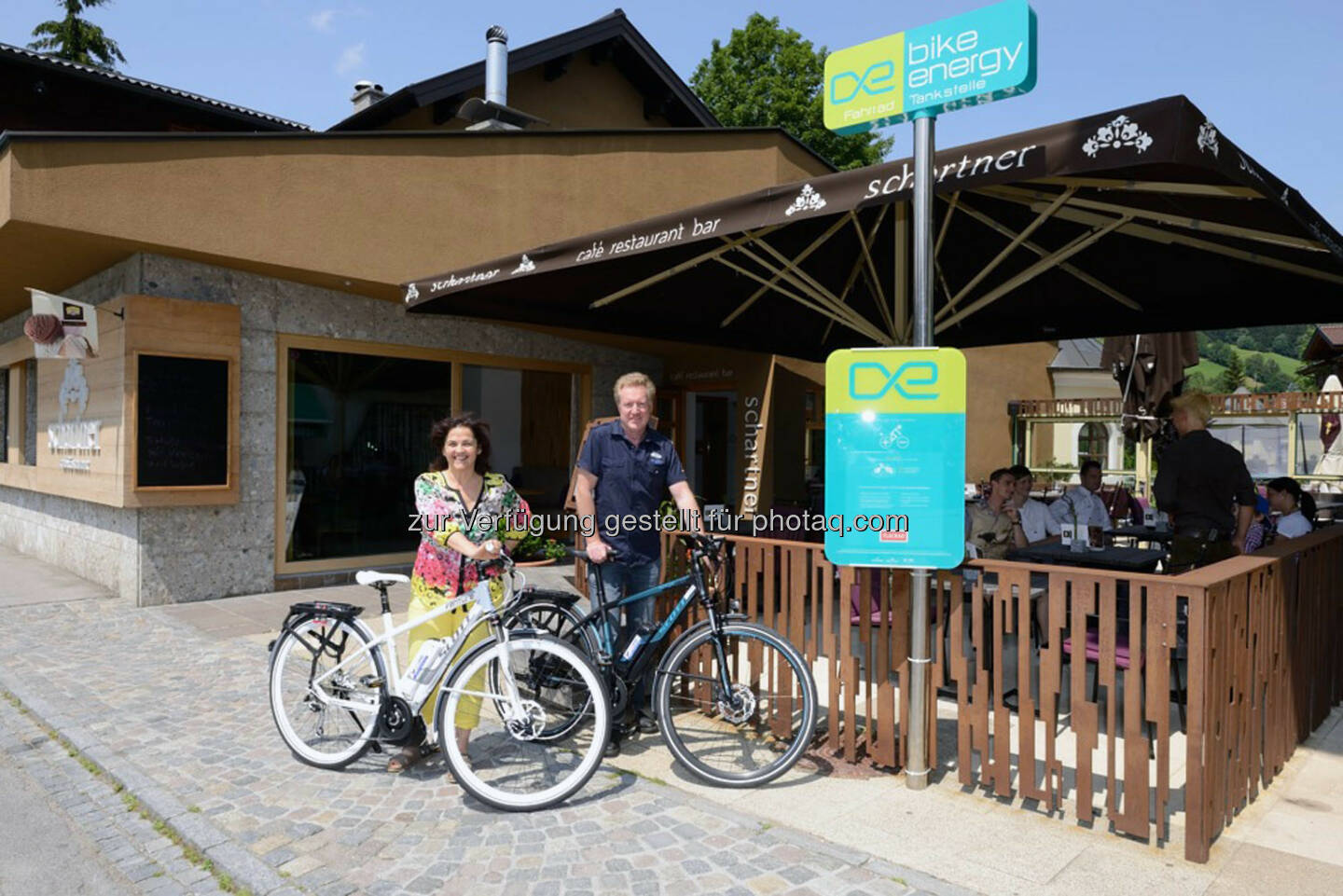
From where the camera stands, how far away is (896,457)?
11.0 feet

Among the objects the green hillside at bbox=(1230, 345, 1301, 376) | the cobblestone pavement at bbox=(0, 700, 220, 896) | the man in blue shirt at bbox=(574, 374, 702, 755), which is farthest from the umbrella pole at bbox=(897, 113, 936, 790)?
the green hillside at bbox=(1230, 345, 1301, 376)

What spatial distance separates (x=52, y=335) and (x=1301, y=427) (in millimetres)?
23996

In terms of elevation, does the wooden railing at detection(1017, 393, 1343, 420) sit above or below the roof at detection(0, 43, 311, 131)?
below

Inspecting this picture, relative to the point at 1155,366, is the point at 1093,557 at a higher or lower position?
lower

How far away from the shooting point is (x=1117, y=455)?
25375mm

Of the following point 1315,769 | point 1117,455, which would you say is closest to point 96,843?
point 1315,769

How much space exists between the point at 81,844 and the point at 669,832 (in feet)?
7.07

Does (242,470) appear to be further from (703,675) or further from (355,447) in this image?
(703,675)

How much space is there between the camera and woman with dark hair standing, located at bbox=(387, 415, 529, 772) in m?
3.63

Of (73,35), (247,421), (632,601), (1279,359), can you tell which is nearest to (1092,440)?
(247,421)

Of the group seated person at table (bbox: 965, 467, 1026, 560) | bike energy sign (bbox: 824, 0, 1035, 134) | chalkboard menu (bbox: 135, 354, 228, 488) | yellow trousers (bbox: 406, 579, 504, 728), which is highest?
bike energy sign (bbox: 824, 0, 1035, 134)

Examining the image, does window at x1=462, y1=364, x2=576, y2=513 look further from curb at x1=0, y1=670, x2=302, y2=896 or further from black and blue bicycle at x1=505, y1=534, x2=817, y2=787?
black and blue bicycle at x1=505, y1=534, x2=817, y2=787

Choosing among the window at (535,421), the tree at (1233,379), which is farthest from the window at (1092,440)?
the tree at (1233,379)

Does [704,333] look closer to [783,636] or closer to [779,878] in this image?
[783,636]
